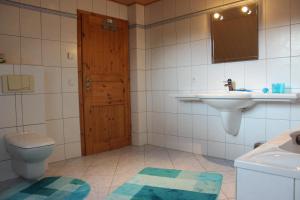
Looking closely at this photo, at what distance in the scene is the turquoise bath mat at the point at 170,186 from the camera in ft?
6.88

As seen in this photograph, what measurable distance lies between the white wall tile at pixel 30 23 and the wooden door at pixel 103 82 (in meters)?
0.55

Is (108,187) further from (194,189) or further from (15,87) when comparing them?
(15,87)

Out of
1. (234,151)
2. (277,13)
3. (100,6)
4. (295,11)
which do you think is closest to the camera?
(295,11)

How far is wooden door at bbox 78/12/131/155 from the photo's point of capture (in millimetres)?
3447

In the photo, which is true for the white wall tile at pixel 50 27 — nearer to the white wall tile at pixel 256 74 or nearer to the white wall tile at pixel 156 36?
the white wall tile at pixel 156 36

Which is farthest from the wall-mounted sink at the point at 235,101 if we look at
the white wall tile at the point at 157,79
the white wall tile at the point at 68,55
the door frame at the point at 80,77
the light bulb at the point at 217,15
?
the white wall tile at the point at 68,55

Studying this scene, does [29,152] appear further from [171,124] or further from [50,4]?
[171,124]

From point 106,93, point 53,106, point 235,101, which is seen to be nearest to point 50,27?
point 53,106

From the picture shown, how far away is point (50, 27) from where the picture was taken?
3.09 metres

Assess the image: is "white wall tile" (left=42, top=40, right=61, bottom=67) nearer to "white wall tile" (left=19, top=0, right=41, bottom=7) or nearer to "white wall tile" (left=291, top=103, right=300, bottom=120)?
"white wall tile" (left=19, top=0, right=41, bottom=7)

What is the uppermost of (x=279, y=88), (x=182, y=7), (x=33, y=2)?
(x=182, y=7)

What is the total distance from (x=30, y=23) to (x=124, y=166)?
6.66 feet

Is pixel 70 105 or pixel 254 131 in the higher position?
pixel 70 105

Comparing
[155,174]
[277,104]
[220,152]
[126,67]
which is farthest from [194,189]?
[126,67]
